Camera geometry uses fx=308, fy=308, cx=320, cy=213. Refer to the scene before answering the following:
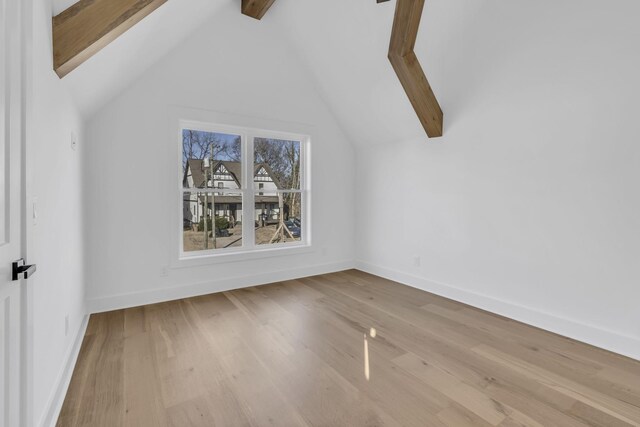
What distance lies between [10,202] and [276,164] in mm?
3389

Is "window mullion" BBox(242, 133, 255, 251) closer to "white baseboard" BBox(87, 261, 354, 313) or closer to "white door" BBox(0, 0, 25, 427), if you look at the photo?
"white baseboard" BBox(87, 261, 354, 313)

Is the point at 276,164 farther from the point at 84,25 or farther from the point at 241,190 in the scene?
the point at 84,25

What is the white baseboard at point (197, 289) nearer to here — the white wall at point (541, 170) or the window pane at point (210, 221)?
the window pane at point (210, 221)

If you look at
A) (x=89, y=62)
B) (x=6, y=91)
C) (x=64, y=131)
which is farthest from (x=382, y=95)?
(x=6, y=91)

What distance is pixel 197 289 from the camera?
3.62m

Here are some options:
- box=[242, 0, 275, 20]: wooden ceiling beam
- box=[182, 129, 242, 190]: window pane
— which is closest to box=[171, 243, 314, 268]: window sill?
box=[182, 129, 242, 190]: window pane

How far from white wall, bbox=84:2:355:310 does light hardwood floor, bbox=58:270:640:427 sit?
0.44 meters

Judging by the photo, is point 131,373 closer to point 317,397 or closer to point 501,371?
point 317,397

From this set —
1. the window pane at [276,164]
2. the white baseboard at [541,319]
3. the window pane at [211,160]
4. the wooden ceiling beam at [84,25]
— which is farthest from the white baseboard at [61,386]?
the white baseboard at [541,319]

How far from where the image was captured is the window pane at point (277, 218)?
4.27m

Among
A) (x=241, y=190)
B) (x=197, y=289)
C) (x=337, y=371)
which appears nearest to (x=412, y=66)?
(x=241, y=190)

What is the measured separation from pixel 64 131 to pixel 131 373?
1695 mm

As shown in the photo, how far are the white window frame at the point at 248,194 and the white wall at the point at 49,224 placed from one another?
4.06ft

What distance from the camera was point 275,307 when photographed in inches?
129
